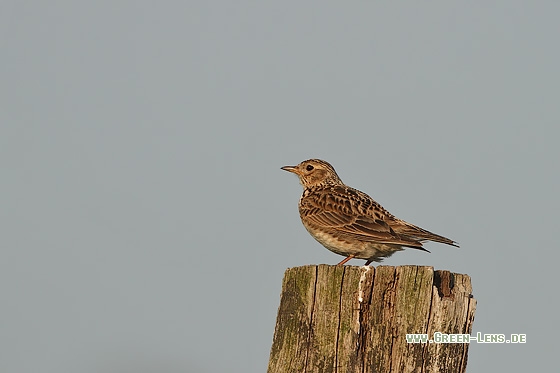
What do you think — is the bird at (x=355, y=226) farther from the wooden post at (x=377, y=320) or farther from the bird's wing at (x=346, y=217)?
the wooden post at (x=377, y=320)

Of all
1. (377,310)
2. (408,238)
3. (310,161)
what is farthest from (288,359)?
(310,161)

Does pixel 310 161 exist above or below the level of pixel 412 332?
above

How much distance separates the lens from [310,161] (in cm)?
1307

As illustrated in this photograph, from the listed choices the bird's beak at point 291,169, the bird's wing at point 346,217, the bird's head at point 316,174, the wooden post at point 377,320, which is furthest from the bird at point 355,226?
the wooden post at point 377,320

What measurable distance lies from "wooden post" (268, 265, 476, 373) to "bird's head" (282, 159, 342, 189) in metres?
6.81

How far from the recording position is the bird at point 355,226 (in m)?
10.2

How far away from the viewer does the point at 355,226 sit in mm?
10734

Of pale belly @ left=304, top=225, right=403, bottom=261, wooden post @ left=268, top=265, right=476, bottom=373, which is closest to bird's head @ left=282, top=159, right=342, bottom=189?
pale belly @ left=304, top=225, right=403, bottom=261

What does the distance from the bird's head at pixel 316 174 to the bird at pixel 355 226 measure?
45cm

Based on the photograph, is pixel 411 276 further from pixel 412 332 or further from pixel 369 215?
pixel 369 215

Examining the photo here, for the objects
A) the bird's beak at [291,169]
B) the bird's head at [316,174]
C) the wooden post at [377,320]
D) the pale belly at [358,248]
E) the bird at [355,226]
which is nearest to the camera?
the wooden post at [377,320]

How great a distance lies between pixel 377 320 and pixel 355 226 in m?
5.00

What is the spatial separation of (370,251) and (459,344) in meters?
4.93

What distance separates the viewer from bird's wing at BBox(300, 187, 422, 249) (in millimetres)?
10298
